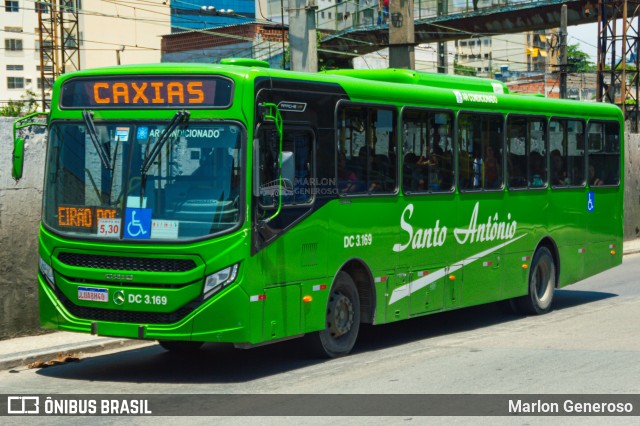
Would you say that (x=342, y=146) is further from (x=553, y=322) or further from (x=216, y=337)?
(x=553, y=322)

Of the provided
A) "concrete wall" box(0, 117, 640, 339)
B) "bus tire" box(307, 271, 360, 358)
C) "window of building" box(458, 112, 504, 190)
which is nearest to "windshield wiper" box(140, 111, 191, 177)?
"bus tire" box(307, 271, 360, 358)

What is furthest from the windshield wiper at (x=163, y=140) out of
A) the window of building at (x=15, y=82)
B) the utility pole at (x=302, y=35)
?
the window of building at (x=15, y=82)

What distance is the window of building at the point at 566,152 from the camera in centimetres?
1622

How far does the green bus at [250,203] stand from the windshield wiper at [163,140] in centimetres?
2

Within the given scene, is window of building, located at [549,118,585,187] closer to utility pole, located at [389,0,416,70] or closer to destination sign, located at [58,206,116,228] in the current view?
utility pole, located at [389,0,416,70]

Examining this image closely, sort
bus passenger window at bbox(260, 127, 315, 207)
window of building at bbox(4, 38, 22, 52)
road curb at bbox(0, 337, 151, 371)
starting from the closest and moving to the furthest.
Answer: bus passenger window at bbox(260, 127, 315, 207)
road curb at bbox(0, 337, 151, 371)
window of building at bbox(4, 38, 22, 52)

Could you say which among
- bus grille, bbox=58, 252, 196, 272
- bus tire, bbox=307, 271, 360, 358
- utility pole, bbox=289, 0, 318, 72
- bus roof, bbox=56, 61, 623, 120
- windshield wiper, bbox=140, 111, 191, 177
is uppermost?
utility pole, bbox=289, 0, 318, 72

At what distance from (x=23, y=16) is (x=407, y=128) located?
295ft

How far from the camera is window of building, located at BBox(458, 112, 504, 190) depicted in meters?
14.0

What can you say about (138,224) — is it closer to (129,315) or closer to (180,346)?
(129,315)

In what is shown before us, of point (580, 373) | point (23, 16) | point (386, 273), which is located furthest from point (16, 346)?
point (23, 16)

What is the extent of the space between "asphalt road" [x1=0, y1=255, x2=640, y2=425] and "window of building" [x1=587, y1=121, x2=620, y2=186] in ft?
10.8

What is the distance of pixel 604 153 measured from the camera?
17.8 meters

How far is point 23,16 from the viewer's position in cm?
9688
